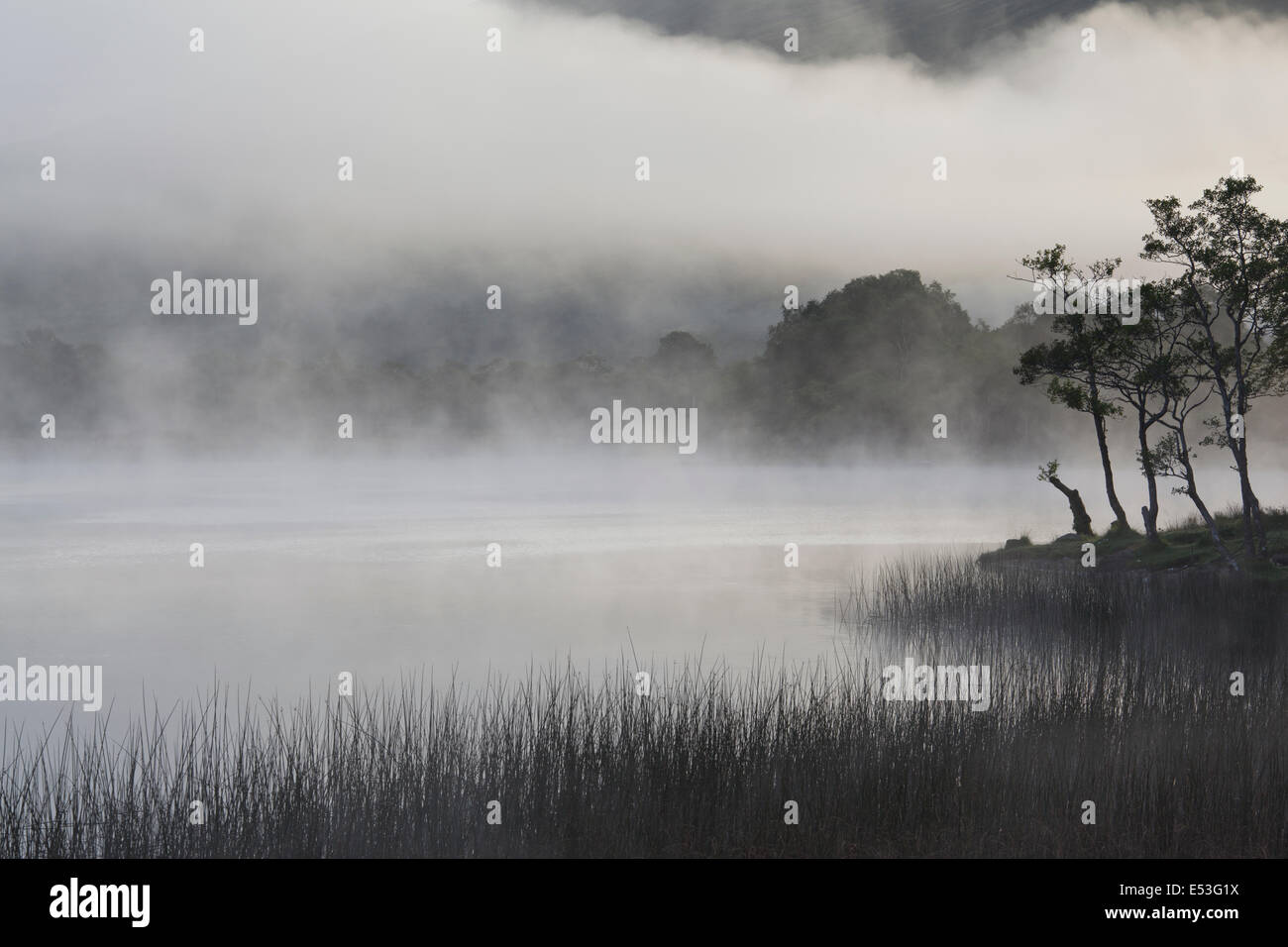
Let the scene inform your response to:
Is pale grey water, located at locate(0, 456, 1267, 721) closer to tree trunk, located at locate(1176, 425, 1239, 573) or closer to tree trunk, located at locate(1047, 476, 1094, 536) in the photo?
tree trunk, located at locate(1047, 476, 1094, 536)

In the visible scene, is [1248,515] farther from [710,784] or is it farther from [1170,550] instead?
[710,784]

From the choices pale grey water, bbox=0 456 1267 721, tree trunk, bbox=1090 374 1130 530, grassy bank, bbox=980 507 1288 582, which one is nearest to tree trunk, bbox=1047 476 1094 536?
grassy bank, bbox=980 507 1288 582

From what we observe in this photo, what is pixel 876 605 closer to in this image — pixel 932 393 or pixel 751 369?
pixel 932 393

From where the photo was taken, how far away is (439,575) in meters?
21.8

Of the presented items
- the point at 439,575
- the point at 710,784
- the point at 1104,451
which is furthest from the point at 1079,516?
the point at 710,784

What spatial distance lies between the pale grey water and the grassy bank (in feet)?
9.43

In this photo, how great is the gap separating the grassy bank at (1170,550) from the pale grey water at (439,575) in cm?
287

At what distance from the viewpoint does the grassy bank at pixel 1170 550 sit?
46.1ft

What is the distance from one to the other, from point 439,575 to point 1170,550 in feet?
41.5

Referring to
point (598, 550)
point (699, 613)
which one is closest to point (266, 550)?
point (598, 550)

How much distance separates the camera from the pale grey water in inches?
555

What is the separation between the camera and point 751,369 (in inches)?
3290

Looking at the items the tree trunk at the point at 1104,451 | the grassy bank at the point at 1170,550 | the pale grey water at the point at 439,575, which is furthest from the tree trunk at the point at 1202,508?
the pale grey water at the point at 439,575
